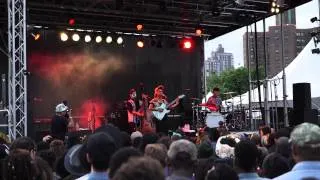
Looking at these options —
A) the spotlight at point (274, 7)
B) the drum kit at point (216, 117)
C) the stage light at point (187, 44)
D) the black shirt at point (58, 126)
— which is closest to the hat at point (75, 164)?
the black shirt at point (58, 126)

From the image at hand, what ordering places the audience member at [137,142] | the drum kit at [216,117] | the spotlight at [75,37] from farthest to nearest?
1. the spotlight at [75,37]
2. the drum kit at [216,117]
3. the audience member at [137,142]

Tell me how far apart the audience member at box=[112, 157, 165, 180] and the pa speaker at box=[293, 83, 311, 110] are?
10.9 m

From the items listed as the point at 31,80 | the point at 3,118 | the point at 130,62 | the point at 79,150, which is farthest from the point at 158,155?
the point at 130,62

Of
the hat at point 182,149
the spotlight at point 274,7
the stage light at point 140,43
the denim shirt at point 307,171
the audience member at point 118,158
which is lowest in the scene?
the denim shirt at point 307,171

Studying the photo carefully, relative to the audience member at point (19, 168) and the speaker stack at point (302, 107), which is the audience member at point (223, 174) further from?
the speaker stack at point (302, 107)

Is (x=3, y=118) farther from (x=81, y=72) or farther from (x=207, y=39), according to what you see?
(x=207, y=39)

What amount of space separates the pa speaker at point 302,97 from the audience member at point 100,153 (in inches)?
390

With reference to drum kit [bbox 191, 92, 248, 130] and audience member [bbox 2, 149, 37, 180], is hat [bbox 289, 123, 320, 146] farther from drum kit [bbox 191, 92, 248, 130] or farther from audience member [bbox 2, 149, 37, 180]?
drum kit [bbox 191, 92, 248, 130]

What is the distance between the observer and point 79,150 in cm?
334

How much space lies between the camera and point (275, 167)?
4.11m

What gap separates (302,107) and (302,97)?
0.30 m

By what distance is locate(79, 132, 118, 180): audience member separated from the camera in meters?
2.74

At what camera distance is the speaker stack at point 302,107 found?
1169cm

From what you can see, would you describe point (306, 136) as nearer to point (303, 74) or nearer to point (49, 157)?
point (49, 157)
